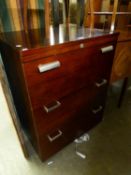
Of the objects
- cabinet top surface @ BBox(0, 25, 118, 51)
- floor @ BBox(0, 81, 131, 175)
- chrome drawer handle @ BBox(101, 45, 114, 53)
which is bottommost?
floor @ BBox(0, 81, 131, 175)

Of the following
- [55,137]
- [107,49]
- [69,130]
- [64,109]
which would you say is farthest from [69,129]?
[107,49]

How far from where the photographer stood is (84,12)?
153 centimetres

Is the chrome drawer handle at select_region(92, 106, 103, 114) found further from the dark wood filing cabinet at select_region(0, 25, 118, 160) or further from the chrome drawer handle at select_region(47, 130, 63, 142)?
the chrome drawer handle at select_region(47, 130, 63, 142)

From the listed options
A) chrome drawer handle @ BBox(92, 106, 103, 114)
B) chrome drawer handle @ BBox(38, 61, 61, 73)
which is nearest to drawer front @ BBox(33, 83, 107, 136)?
chrome drawer handle @ BBox(92, 106, 103, 114)

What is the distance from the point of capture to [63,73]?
779mm

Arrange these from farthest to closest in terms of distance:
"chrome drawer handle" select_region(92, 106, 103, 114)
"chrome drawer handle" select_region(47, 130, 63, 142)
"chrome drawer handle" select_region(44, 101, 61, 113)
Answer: "chrome drawer handle" select_region(92, 106, 103, 114)
"chrome drawer handle" select_region(47, 130, 63, 142)
"chrome drawer handle" select_region(44, 101, 61, 113)

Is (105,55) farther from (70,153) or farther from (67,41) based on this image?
(70,153)

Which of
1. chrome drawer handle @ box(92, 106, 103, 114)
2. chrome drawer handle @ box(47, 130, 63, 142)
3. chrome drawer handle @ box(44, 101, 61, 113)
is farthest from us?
chrome drawer handle @ box(92, 106, 103, 114)

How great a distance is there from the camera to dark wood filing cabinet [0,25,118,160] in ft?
2.17

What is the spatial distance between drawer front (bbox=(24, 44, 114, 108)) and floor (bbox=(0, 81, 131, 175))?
0.99 ft

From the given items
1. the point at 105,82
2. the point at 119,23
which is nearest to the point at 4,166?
the point at 105,82

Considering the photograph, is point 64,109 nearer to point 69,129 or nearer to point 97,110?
point 69,129

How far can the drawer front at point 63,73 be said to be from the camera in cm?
67

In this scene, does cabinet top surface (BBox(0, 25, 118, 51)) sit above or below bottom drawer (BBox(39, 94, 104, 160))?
above
